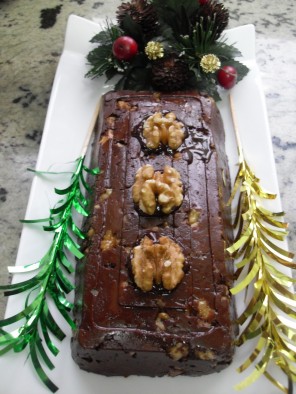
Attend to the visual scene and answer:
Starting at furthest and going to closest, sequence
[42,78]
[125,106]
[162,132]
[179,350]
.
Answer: [42,78]
[125,106]
[162,132]
[179,350]

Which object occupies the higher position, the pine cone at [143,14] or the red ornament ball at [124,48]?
the pine cone at [143,14]

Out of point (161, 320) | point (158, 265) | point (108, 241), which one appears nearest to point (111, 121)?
point (108, 241)

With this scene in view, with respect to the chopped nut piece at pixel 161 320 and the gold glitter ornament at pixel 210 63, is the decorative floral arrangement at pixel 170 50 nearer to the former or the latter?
the gold glitter ornament at pixel 210 63

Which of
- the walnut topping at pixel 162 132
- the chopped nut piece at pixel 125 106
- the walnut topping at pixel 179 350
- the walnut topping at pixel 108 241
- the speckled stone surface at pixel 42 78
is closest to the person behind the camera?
the walnut topping at pixel 179 350

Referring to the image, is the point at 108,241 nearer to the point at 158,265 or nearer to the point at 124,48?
the point at 158,265

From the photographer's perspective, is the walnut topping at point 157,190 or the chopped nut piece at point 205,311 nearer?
the chopped nut piece at point 205,311

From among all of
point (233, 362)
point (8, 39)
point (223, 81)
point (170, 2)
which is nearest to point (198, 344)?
point (233, 362)

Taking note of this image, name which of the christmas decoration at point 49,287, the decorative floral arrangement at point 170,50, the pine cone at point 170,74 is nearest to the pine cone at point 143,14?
the decorative floral arrangement at point 170,50
